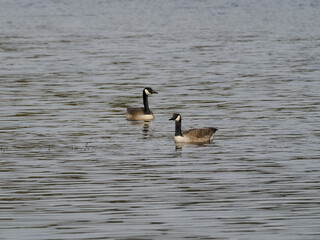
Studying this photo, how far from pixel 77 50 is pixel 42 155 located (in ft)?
114

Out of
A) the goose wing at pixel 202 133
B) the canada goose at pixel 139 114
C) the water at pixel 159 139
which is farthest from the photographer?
the canada goose at pixel 139 114

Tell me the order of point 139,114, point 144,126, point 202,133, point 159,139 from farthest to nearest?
point 139,114
point 144,126
point 159,139
point 202,133

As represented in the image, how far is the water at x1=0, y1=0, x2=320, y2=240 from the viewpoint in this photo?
17.0 m

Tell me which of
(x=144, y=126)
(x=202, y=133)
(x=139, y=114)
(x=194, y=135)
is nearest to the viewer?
(x=202, y=133)

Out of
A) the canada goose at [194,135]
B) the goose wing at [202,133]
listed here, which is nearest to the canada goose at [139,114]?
the canada goose at [194,135]

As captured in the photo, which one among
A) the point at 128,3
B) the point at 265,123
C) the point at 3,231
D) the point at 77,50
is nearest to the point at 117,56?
the point at 77,50

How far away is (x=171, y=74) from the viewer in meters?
45.7

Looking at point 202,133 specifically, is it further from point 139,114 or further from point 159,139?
point 139,114

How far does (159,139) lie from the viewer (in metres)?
27.7

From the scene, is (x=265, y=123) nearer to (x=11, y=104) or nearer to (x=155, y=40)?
(x=11, y=104)

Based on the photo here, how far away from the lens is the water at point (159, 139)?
669 inches

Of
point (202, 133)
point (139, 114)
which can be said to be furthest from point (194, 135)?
point (139, 114)

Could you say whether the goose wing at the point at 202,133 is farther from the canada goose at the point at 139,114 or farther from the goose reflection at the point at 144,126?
the canada goose at the point at 139,114

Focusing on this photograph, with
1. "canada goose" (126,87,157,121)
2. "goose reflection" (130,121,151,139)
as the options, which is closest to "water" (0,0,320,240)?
"goose reflection" (130,121,151,139)
